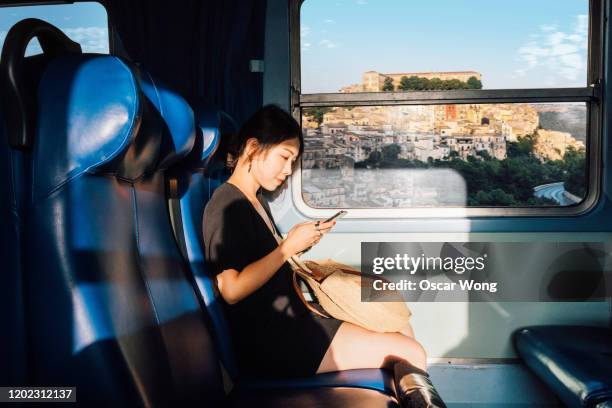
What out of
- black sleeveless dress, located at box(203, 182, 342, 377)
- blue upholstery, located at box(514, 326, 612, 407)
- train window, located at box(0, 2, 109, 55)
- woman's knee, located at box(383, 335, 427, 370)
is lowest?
blue upholstery, located at box(514, 326, 612, 407)

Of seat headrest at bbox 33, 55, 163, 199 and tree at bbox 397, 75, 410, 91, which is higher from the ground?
tree at bbox 397, 75, 410, 91

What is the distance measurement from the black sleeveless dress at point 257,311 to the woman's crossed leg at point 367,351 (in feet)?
0.14

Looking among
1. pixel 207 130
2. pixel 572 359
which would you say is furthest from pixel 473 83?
pixel 207 130

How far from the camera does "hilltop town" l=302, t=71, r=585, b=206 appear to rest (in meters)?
2.48

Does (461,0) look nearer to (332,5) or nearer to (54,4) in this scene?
(332,5)

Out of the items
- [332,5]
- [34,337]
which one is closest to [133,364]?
[34,337]

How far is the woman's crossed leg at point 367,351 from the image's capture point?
185cm

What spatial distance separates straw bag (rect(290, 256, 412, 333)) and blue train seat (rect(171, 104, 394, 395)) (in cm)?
16

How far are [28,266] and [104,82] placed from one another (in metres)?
0.38

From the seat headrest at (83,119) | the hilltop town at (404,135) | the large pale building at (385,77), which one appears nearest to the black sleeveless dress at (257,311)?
the seat headrest at (83,119)

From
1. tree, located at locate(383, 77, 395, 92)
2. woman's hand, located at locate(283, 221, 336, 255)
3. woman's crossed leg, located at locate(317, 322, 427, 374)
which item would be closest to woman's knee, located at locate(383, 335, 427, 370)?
woman's crossed leg, located at locate(317, 322, 427, 374)

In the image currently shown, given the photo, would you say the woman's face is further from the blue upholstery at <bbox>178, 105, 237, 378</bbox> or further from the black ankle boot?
the black ankle boot

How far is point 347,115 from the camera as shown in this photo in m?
2.54

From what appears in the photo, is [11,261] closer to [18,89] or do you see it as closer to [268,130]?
[18,89]
